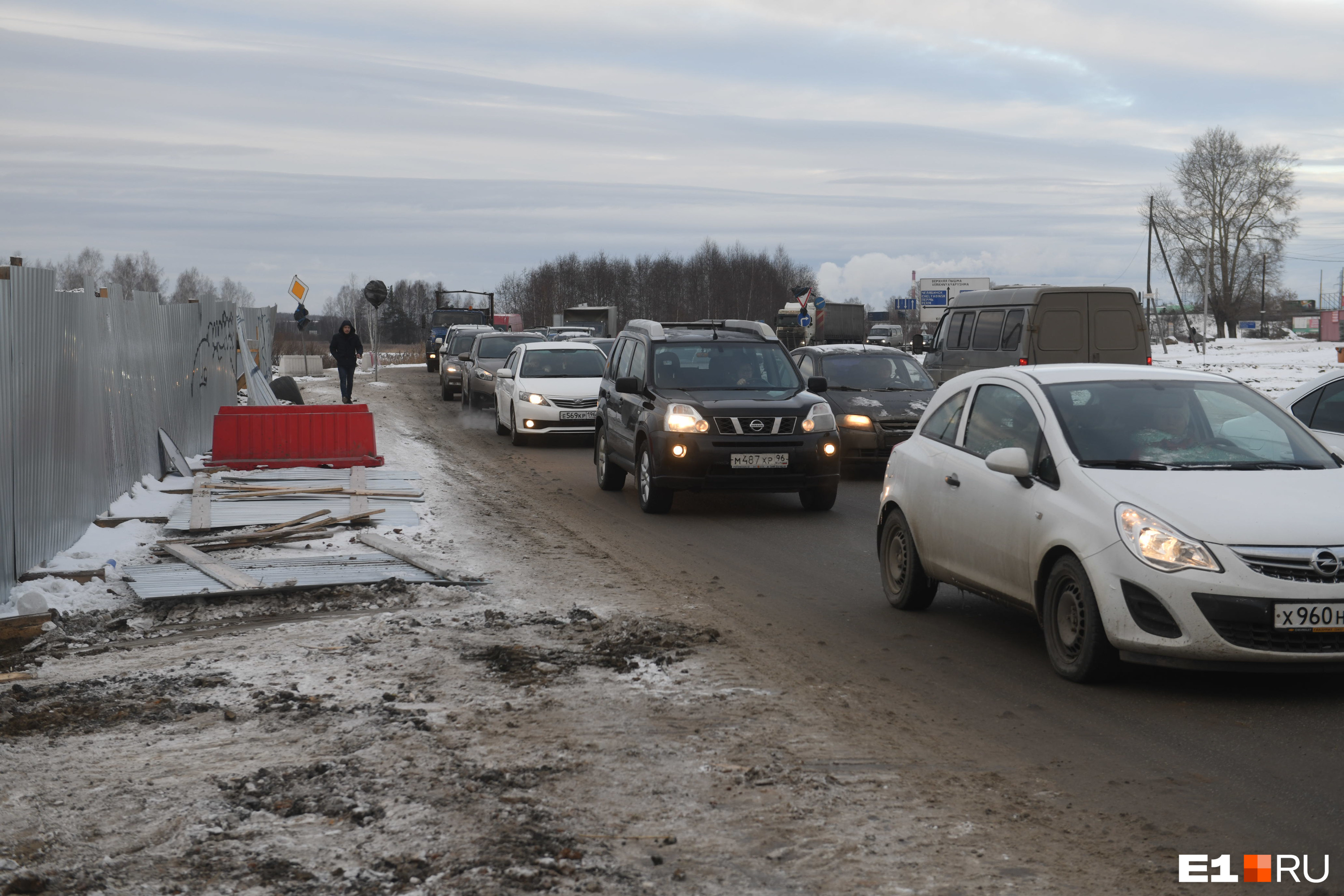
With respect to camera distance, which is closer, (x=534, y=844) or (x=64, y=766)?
(x=534, y=844)

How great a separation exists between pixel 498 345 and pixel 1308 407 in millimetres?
22461

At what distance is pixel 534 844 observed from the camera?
4121mm

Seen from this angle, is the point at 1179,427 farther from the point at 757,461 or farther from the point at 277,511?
the point at 277,511

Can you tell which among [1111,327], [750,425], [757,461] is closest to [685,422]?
[750,425]

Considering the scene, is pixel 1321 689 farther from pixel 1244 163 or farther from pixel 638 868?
pixel 1244 163

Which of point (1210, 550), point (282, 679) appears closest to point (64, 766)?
point (282, 679)

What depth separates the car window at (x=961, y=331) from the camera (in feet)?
63.3

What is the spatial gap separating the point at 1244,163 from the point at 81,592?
95.8 metres

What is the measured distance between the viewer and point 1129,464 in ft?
21.0

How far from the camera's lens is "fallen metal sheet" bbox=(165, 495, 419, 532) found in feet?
37.6

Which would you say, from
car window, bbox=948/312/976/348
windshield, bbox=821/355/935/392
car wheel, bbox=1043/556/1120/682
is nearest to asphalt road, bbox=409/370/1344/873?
car wheel, bbox=1043/556/1120/682

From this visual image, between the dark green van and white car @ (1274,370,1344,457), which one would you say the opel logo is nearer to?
white car @ (1274,370,1344,457)

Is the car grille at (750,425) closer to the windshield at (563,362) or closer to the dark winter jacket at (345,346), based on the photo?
the windshield at (563,362)

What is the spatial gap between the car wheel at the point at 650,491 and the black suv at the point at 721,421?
0.03 ft
